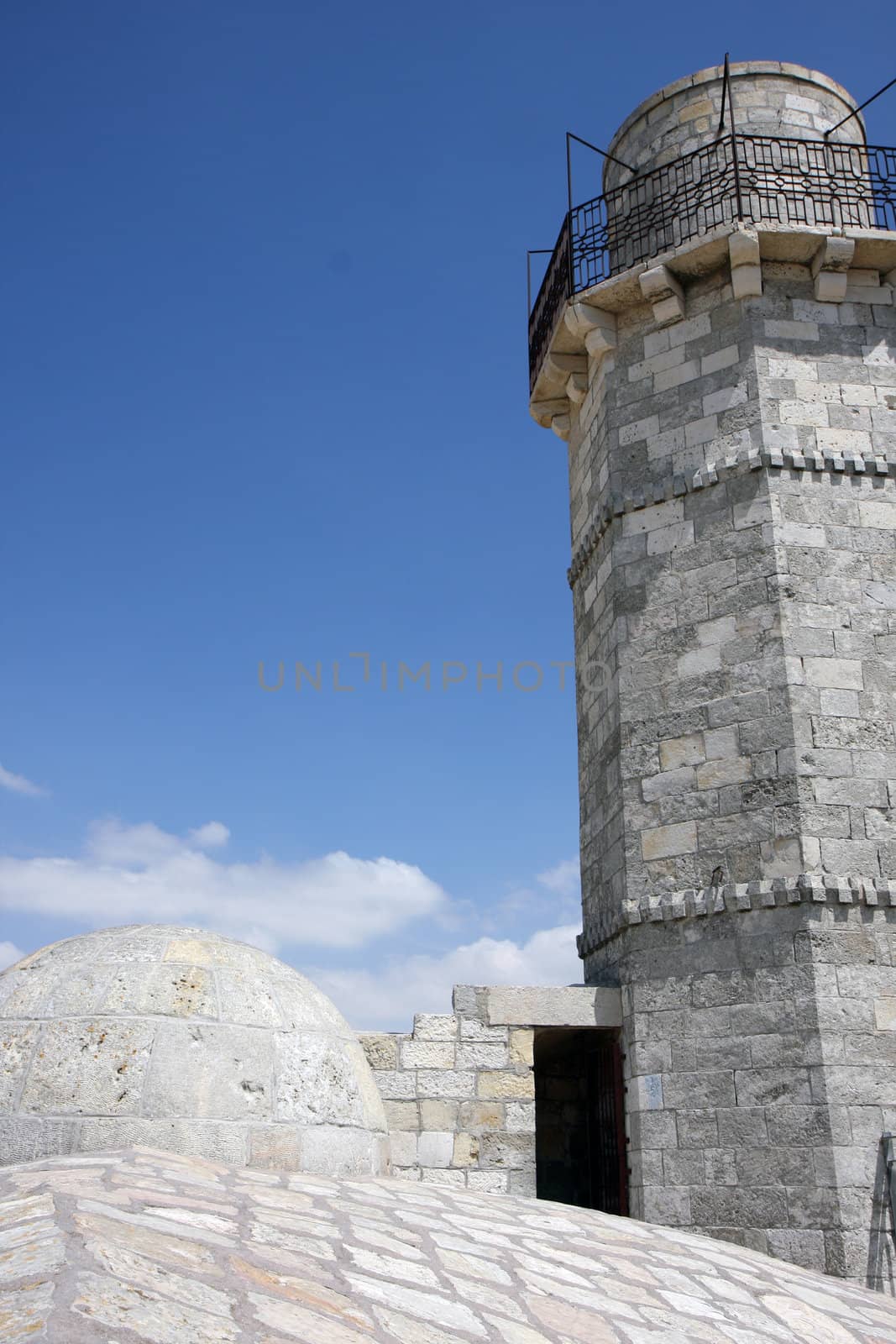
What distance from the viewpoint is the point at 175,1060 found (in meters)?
5.05

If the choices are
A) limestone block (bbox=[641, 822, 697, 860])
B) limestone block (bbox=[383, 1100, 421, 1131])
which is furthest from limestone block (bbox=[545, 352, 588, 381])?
limestone block (bbox=[383, 1100, 421, 1131])

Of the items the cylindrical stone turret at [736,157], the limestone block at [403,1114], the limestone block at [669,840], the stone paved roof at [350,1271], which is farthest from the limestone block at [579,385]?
the stone paved roof at [350,1271]

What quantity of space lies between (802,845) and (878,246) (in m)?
4.82

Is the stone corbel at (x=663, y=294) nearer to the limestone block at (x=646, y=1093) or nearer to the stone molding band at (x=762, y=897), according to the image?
the stone molding band at (x=762, y=897)

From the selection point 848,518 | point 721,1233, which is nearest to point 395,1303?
point 721,1233

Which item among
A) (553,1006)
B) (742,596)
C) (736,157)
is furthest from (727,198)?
(553,1006)

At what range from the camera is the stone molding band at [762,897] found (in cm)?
766

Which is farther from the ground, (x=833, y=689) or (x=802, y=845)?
(x=833, y=689)

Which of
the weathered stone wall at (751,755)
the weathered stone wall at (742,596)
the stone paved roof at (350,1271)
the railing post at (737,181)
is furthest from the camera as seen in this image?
the railing post at (737,181)

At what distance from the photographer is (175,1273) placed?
329 cm

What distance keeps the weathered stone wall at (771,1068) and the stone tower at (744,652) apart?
2cm

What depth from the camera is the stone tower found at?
750 cm

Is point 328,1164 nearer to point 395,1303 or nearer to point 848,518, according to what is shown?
point 395,1303

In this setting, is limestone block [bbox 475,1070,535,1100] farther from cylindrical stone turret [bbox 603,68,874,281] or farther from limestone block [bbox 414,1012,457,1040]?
cylindrical stone turret [bbox 603,68,874,281]
